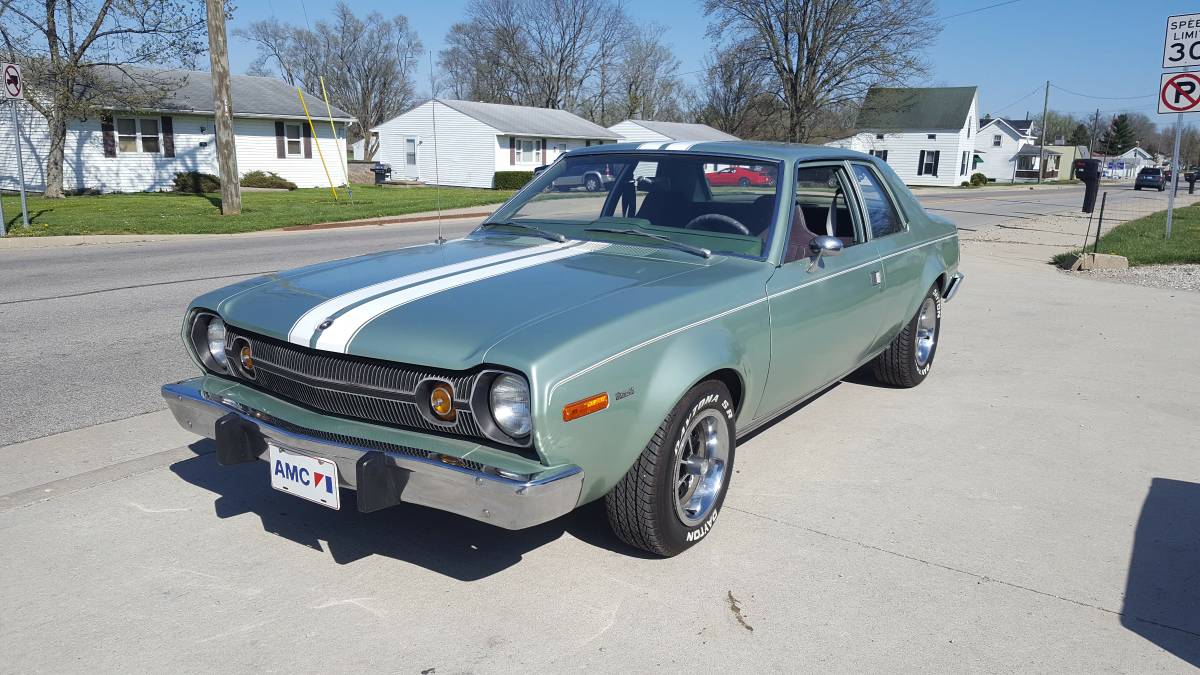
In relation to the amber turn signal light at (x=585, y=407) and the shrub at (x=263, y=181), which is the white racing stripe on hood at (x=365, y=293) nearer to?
the amber turn signal light at (x=585, y=407)

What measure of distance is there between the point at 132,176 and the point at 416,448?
32932 millimetres

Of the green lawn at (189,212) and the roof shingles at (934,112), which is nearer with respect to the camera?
the green lawn at (189,212)

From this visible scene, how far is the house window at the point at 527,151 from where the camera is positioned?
4519 cm

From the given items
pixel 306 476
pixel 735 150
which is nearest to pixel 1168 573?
pixel 735 150

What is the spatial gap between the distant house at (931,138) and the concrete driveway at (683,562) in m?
59.7

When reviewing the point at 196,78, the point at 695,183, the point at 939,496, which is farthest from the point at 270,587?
the point at 196,78

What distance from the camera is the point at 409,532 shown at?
12.5 feet

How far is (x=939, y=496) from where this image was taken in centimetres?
428

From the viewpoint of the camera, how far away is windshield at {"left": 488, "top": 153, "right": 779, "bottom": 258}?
14.0ft

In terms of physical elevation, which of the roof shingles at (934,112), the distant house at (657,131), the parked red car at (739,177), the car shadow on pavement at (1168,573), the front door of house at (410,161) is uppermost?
the roof shingles at (934,112)

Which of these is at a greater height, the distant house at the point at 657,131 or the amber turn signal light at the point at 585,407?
the distant house at the point at 657,131

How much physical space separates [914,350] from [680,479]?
300 cm

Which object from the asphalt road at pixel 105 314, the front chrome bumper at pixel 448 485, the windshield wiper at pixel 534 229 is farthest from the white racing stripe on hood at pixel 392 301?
the asphalt road at pixel 105 314

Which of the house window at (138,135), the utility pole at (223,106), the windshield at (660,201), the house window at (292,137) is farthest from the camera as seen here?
the house window at (292,137)
